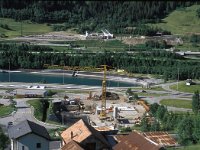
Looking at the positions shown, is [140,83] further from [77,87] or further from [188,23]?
[188,23]

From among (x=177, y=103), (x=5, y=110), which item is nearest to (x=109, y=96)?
(x=177, y=103)

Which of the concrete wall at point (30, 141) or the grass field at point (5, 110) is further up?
the concrete wall at point (30, 141)

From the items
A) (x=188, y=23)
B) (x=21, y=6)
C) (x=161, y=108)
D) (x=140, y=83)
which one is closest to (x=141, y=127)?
(x=161, y=108)

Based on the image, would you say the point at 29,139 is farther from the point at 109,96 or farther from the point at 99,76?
the point at 99,76

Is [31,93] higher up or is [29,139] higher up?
[29,139]

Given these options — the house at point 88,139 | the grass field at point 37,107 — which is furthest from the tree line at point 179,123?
the grass field at point 37,107

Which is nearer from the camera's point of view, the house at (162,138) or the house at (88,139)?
the house at (88,139)

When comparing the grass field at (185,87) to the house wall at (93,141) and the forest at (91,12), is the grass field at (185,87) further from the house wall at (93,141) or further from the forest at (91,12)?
the forest at (91,12)
